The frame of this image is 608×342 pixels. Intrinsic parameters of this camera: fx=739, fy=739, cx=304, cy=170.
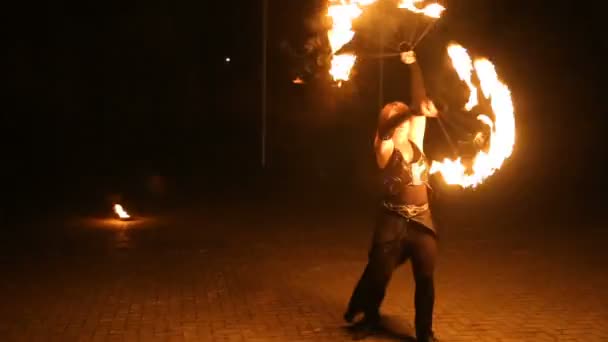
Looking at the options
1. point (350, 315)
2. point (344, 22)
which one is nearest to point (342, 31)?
point (344, 22)

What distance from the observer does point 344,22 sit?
5660 mm

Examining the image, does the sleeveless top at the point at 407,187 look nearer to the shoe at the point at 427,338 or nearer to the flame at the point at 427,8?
the shoe at the point at 427,338

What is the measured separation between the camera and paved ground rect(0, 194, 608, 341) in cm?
663

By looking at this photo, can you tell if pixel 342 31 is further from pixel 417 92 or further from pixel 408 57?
pixel 417 92

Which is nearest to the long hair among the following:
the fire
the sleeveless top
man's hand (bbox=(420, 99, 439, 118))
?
man's hand (bbox=(420, 99, 439, 118))

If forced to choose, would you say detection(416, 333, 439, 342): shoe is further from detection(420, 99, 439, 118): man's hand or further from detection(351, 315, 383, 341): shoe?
detection(420, 99, 439, 118): man's hand

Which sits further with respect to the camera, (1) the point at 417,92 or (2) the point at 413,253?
(2) the point at 413,253

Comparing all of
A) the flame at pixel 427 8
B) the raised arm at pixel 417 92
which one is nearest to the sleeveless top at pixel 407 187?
the raised arm at pixel 417 92

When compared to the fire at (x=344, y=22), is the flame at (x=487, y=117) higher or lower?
lower

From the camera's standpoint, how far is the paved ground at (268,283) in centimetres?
663

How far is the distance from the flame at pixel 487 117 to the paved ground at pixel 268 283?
1670mm

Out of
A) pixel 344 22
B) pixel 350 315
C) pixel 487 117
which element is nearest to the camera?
pixel 487 117

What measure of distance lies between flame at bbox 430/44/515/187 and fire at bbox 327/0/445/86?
37cm

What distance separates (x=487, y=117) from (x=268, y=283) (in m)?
3.94
